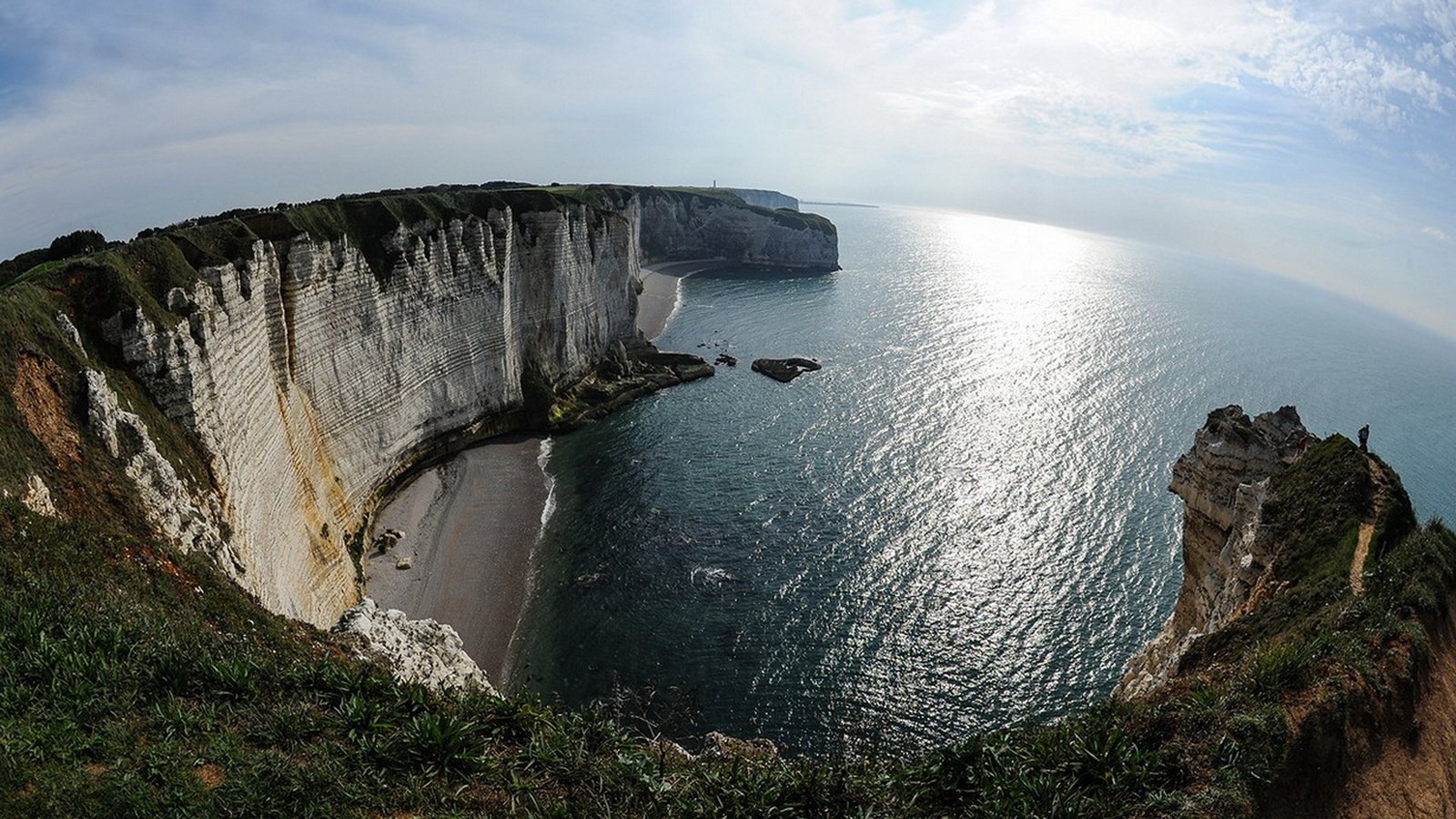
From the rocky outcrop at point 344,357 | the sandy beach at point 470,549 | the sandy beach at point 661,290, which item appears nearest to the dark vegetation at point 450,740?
the rocky outcrop at point 344,357

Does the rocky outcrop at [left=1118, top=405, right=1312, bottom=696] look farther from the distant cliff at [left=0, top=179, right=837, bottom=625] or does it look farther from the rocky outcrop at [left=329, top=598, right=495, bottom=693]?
the distant cliff at [left=0, top=179, right=837, bottom=625]

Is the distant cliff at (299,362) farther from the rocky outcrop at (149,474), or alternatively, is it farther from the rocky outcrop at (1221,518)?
the rocky outcrop at (1221,518)

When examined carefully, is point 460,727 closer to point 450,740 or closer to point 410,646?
point 450,740

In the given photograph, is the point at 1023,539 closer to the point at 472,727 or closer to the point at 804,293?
the point at 472,727

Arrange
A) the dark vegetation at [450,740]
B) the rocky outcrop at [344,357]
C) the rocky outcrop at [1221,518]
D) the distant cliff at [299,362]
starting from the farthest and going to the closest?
1. the rocky outcrop at [344,357]
2. the rocky outcrop at [1221,518]
3. the distant cliff at [299,362]
4. the dark vegetation at [450,740]

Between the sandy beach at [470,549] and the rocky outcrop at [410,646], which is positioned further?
the sandy beach at [470,549]

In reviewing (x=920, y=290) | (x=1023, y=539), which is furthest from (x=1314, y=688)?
(x=920, y=290)
